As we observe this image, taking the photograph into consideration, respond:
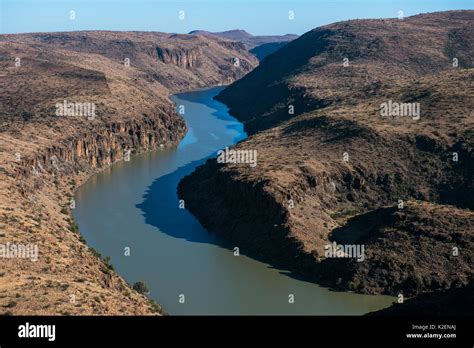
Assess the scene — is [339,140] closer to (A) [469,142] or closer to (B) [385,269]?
(A) [469,142]
